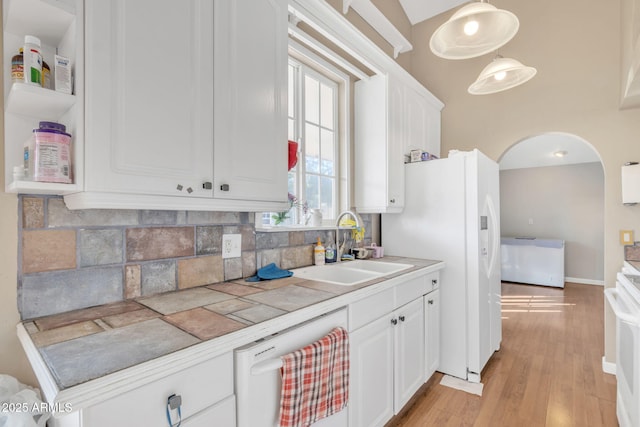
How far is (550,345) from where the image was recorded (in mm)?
2936

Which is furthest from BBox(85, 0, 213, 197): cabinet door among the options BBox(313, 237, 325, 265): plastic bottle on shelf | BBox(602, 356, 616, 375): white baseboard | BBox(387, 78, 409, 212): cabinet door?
BBox(602, 356, 616, 375): white baseboard

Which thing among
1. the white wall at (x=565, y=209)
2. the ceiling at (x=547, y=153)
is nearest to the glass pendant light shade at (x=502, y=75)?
the ceiling at (x=547, y=153)

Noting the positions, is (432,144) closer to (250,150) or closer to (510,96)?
(510,96)

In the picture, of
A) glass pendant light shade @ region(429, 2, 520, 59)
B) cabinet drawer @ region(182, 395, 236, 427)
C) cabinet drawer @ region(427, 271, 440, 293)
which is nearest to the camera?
cabinet drawer @ region(182, 395, 236, 427)

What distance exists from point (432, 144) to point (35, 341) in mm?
3276

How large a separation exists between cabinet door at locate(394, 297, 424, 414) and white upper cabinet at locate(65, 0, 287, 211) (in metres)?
1.06

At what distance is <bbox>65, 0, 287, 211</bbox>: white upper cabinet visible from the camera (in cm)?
96

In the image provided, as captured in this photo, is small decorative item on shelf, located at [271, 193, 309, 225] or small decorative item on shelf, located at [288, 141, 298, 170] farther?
small decorative item on shelf, located at [271, 193, 309, 225]

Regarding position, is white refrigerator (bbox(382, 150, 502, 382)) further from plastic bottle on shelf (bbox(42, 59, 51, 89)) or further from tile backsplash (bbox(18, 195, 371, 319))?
plastic bottle on shelf (bbox(42, 59, 51, 89))

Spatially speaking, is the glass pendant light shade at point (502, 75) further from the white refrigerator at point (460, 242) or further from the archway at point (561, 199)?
the archway at point (561, 199)

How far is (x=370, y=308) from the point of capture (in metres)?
1.56

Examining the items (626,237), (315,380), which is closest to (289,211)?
(315,380)

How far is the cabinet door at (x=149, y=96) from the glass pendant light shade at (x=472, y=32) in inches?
49.3

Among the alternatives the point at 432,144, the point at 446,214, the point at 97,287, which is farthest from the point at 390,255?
the point at 97,287
